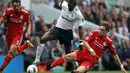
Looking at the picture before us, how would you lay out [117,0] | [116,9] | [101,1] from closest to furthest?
[101,1] → [116,9] → [117,0]

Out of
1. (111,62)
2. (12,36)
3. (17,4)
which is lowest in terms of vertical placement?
(111,62)

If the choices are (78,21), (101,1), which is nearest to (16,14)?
(78,21)

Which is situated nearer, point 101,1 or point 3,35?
point 3,35

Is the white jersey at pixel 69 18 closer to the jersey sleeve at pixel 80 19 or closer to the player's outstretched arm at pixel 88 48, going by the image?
the jersey sleeve at pixel 80 19

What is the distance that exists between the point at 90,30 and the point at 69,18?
9.33 m

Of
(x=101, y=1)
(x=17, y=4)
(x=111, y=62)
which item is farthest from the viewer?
(x=101, y=1)

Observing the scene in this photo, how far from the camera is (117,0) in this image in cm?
3516

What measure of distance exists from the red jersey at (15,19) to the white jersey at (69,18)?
1.10 m

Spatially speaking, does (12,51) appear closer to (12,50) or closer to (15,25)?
(12,50)

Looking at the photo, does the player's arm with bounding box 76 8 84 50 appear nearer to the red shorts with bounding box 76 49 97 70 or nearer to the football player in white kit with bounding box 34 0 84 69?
the football player in white kit with bounding box 34 0 84 69

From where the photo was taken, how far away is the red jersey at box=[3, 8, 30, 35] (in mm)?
16859

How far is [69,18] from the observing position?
1691cm

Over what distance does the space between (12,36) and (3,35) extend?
5178 mm

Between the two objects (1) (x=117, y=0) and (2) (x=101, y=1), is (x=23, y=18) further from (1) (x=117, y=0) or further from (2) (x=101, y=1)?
(1) (x=117, y=0)
